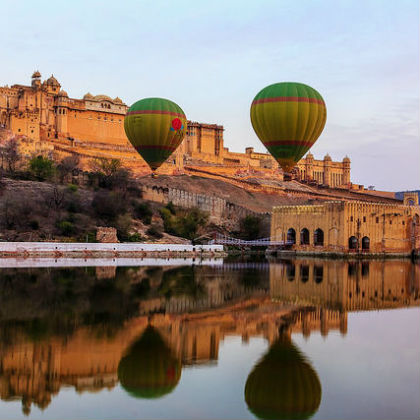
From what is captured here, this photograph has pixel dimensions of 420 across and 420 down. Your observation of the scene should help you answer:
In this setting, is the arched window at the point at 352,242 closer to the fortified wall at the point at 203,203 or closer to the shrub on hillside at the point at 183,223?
the shrub on hillside at the point at 183,223

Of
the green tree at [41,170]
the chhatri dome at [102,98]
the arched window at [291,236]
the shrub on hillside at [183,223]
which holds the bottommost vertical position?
the arched window at [291,236]

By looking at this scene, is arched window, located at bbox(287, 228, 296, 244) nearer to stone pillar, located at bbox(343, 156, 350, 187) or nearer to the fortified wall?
the fortified wall

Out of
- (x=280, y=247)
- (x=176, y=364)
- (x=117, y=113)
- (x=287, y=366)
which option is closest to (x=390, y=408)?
(x=287, y=366)

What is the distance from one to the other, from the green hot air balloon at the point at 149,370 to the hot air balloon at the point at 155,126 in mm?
22730

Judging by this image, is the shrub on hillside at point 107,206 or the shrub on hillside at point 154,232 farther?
the shrub on hillside at point 154,232

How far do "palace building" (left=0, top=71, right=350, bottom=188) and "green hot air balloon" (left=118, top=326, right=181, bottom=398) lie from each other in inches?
2010

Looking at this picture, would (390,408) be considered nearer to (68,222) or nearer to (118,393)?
(118,393)

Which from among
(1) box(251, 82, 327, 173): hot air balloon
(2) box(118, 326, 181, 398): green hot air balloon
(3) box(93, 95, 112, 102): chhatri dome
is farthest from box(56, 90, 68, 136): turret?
(2) box(118, 326, 181, 398): green hot air balloon

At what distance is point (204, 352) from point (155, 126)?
23.4 meters

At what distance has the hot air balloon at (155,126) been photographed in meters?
32.8

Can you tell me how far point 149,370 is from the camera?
9.23 meters

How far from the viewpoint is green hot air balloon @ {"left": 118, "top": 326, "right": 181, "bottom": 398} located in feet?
27.6

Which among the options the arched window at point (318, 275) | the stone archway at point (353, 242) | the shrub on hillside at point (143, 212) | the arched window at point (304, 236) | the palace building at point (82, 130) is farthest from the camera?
the palace building at point (82, 130)

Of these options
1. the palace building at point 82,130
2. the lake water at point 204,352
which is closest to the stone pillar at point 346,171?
the palace building at point 82,130
